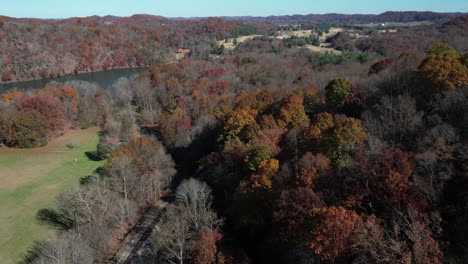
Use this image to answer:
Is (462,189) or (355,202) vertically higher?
(462,189)

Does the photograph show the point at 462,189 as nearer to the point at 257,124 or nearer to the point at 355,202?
the point at 355,202

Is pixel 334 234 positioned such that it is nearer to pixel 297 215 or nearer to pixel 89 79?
pixel 297 215

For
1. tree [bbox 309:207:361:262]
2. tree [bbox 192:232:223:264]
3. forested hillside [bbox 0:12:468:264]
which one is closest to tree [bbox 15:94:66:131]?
forested hillside [bbox 0:12:468:264]

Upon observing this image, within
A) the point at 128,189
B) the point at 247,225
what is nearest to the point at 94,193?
the point at 128,189

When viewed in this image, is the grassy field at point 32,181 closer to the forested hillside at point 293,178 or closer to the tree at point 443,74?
the forested hillside at point 293,178

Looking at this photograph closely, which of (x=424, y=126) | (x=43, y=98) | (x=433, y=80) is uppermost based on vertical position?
(x=433, y=80)
